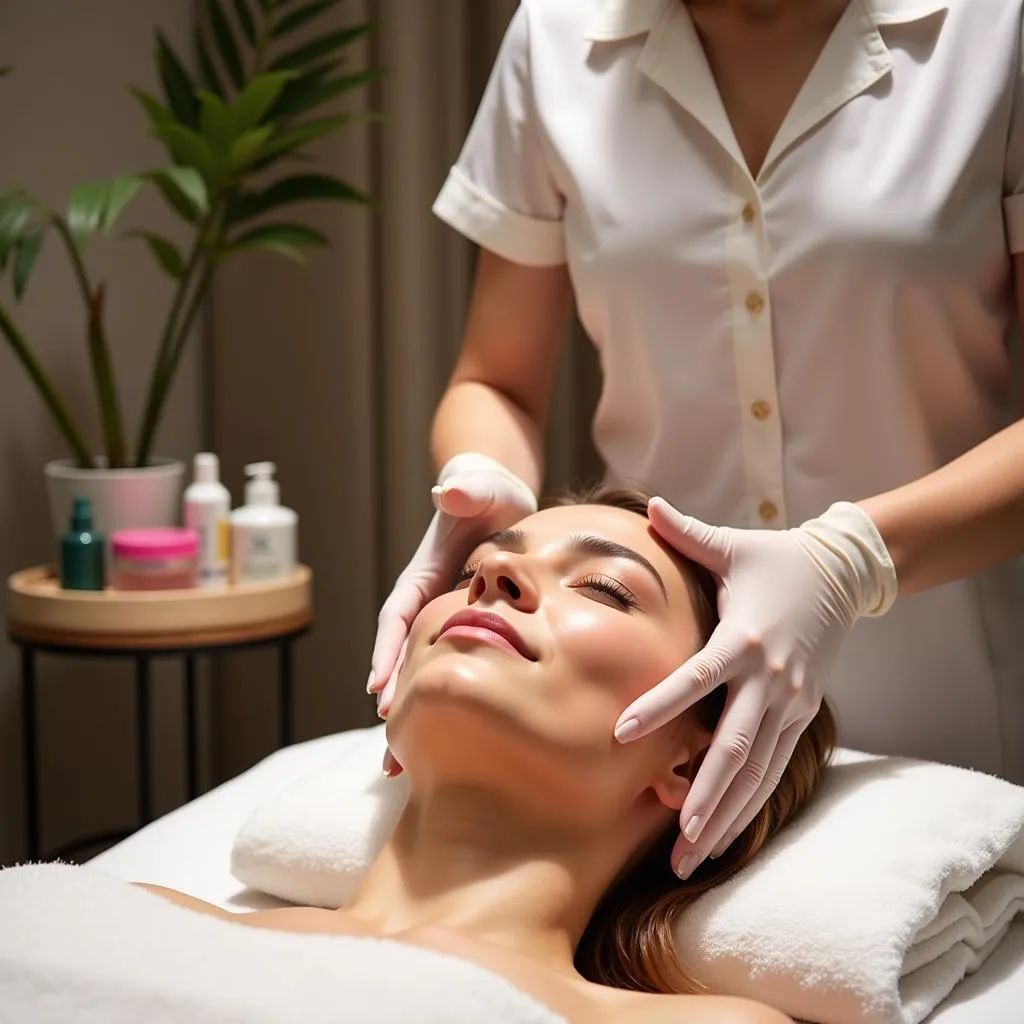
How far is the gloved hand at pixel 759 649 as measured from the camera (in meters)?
1.22

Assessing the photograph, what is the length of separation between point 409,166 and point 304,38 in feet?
1.06

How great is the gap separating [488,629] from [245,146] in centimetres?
122

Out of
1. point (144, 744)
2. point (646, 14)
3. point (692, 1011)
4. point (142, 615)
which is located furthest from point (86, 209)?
point (692, 1011)

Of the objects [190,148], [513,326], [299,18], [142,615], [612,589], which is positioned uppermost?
[299,18]

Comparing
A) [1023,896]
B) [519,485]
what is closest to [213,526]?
[519,485]

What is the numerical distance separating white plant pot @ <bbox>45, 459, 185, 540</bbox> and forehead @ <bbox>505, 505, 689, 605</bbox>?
1.03 meters

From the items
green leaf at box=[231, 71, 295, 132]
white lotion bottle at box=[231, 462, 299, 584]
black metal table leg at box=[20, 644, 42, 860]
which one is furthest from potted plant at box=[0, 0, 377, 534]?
black metal table leg at box=[20, 644, 42, 860]

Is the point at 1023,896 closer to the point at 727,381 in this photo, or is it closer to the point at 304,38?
the point at 727,381

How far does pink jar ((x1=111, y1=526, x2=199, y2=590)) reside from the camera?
2.19m

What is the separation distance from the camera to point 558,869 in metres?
1.27

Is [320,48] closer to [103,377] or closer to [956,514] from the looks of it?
[103,377]

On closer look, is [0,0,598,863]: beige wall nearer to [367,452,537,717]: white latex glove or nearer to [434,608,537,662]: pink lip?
[367,452,537,717]: white latex glove

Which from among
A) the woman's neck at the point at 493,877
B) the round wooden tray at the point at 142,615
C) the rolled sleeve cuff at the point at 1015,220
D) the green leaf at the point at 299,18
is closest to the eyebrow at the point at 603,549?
the woman's neck at the point at 493,877

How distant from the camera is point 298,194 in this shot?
2.41 meters
